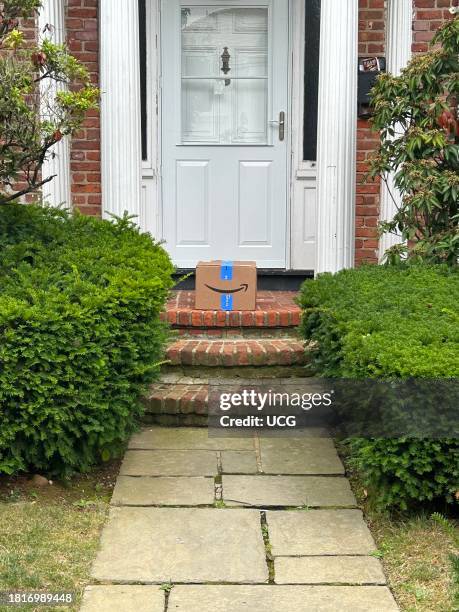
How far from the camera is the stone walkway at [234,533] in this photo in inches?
144

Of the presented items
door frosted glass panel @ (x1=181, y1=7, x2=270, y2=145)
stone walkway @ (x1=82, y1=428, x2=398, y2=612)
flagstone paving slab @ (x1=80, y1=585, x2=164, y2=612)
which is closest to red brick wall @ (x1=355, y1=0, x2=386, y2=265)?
door frosted glass panel @ (x1=181, y1=7, x2=270, y2=145)

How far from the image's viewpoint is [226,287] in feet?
22.8

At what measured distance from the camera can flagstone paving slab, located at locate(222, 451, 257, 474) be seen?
16.7 ft

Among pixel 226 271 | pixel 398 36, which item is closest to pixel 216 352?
pixel 226 271

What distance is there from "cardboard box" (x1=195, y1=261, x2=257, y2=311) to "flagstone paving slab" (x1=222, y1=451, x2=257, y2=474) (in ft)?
5.90

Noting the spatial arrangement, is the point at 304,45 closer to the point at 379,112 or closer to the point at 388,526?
the point at 379,112

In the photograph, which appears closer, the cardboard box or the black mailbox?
the cardboard box

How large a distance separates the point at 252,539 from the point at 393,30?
4519 mm

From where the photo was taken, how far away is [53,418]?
4508 mm

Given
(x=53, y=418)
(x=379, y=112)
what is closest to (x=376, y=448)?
(x=53, y=418)

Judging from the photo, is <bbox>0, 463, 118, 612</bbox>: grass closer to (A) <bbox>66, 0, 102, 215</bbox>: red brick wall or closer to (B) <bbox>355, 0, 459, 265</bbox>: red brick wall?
(A) <bbox>66, 0, 102, 215</bbox>: red brick wall

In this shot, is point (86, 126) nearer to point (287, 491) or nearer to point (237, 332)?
point (237, 332)

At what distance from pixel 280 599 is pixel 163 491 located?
1247mm

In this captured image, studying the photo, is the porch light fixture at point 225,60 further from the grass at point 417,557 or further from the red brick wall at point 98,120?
the grass at point 417,557
